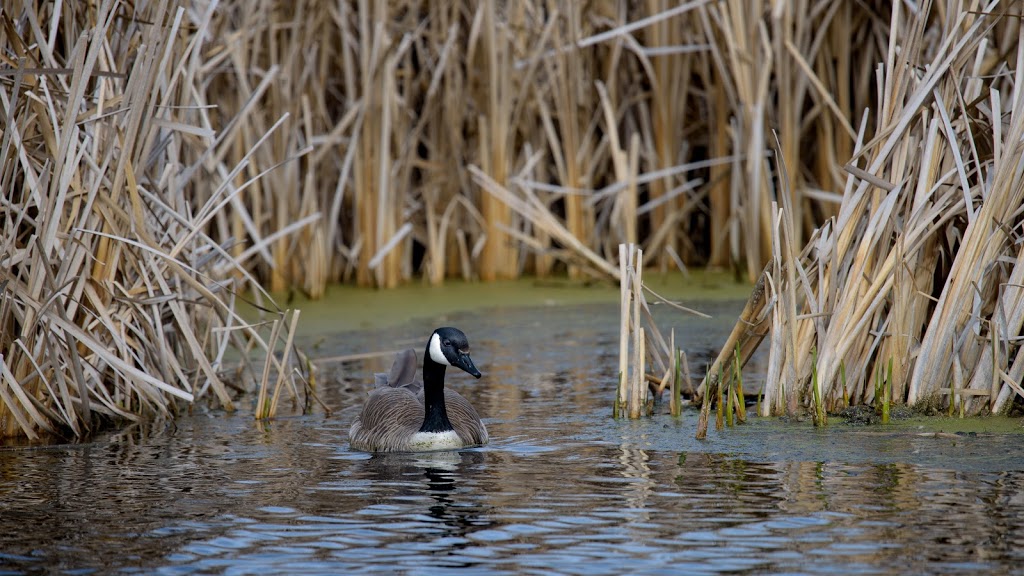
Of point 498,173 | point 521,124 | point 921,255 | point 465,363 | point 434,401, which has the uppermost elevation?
point 521,124

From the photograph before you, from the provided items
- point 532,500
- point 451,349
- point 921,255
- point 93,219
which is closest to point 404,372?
point 451,349

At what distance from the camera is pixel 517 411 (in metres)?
6.95

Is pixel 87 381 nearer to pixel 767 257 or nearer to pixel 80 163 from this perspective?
pixel 80 163

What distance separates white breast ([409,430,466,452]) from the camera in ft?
19.9

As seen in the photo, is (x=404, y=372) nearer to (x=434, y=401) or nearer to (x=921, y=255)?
(x=434, y=401)

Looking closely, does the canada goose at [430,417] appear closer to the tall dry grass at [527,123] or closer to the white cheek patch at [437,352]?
the white cheek patch at [437,352]

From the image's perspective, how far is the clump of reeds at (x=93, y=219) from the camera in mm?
5949

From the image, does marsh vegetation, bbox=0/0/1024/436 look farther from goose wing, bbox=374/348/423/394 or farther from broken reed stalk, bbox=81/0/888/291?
goose wing, bbox=374/348/423/394

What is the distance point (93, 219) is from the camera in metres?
6.25

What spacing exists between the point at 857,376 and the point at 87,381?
337 centimetres

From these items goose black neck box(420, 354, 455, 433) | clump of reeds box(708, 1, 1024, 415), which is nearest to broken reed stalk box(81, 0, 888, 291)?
goose black neck box(420, 354, 455, 433)

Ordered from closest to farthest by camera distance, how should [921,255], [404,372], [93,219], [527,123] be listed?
[921,255] < [93,219] < [404,372] < [527,123]

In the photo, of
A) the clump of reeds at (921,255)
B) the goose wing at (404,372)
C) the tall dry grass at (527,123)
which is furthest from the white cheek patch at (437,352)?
the tall dry grass at (527,123)

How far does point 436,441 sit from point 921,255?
218 cm
